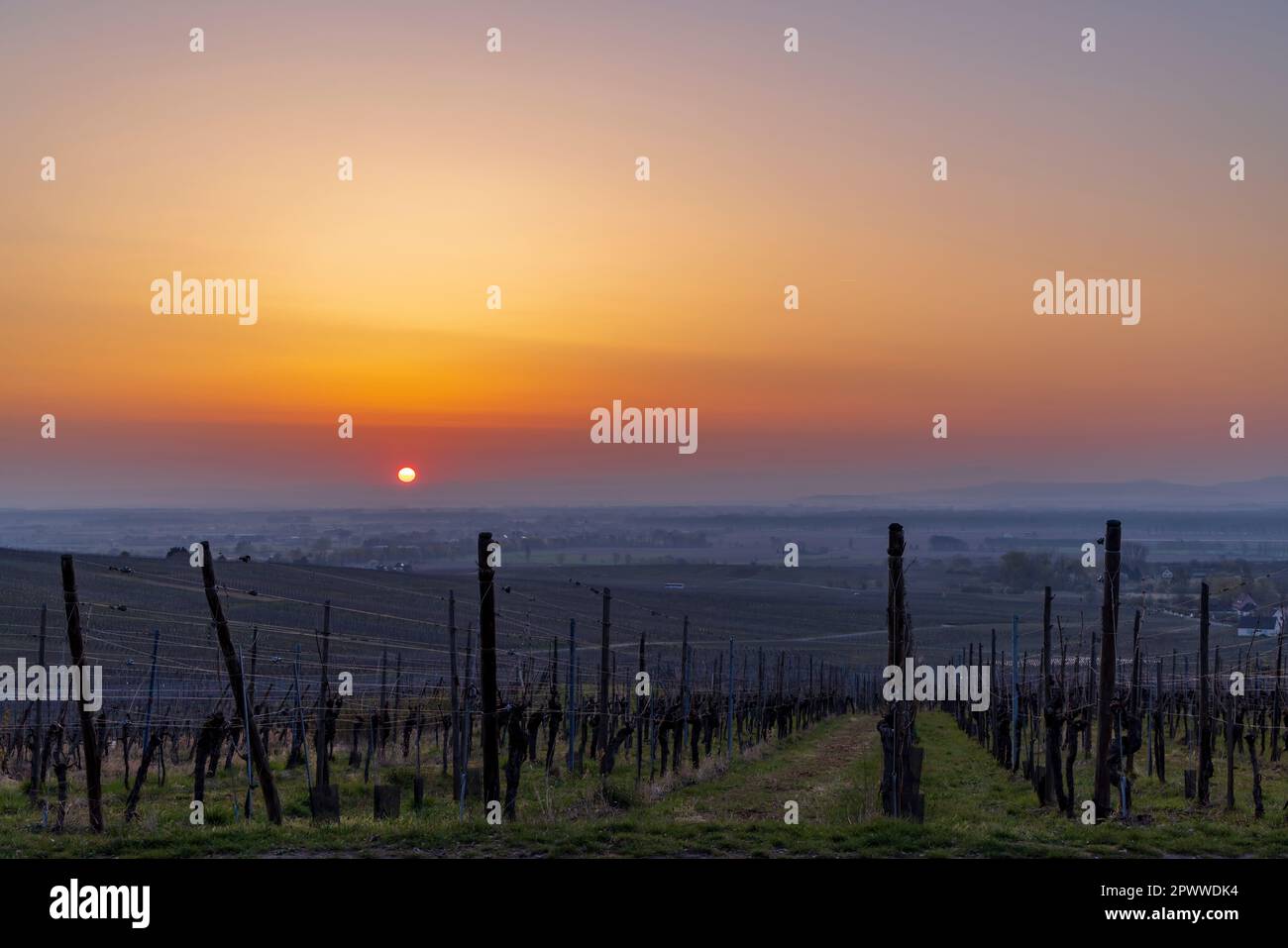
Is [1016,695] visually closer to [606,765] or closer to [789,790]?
[789,790]

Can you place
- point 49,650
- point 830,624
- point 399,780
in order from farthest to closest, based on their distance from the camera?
point 830,624 < point 49,650 < point 399,780

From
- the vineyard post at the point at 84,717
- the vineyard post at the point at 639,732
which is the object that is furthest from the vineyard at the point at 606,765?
the vineyard post at the point at 639,732

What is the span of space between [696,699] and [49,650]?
1363 inches

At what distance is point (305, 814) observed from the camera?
18.3 meters

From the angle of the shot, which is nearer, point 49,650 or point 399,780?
point 399,780

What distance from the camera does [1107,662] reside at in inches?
608

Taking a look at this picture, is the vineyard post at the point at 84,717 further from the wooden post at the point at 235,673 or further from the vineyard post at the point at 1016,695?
the vineyard post at the point at 1016,695

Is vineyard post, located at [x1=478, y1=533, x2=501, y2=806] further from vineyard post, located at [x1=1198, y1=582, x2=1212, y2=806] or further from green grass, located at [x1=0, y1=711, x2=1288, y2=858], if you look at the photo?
vineyard post, located at [x1=1198, y1=582, x2=1212, y2=806]

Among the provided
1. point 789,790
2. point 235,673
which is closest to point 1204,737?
point 789,790

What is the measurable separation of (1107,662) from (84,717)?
39.9 ft

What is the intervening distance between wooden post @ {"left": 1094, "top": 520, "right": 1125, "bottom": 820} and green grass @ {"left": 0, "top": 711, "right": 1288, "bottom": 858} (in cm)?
71

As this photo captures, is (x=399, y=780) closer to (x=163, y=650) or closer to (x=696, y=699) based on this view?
(x=696, y=699)
